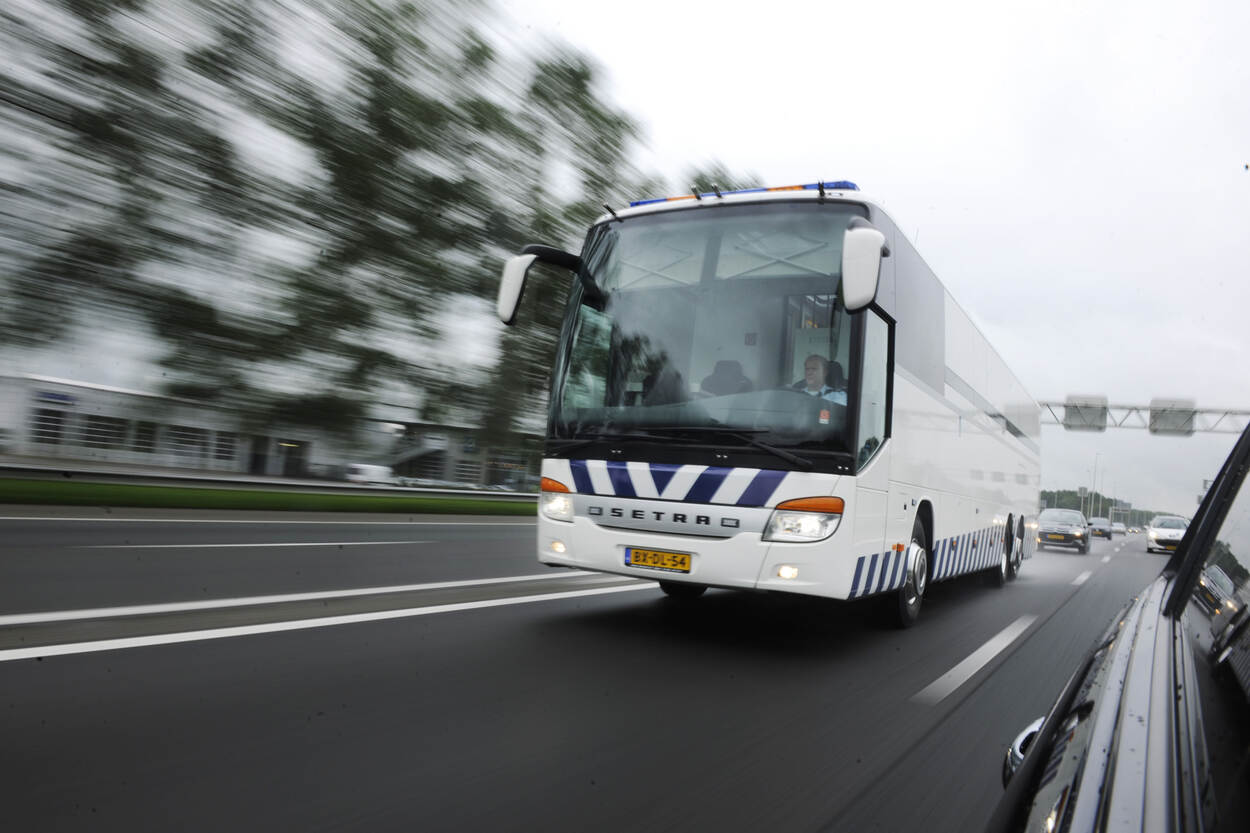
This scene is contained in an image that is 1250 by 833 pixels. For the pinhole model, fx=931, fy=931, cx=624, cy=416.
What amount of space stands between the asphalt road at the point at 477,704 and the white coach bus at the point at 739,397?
2.24ft

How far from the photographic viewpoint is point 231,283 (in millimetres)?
12250

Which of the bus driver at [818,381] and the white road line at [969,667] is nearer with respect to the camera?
the white road line at [969,667]

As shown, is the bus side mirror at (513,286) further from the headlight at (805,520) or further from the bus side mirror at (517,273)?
the headlight at (805,520)

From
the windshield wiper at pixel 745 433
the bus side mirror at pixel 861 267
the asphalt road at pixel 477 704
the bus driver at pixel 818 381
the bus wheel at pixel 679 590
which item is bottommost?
the asphalt road at pixel 477 704

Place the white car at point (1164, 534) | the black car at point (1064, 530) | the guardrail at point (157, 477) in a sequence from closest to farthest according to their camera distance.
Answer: the guardrail at point (157, 477) < the black car at point (1064, 530) < the white car at point (1164, 534)

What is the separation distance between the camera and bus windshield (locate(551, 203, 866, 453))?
5.94 metres

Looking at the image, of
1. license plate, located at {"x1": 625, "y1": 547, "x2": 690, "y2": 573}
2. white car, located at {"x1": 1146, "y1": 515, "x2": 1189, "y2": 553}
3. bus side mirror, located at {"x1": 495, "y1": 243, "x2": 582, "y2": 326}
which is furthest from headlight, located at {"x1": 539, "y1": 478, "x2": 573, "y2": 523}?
white car, located at {"x1": 1146, "y1": 515, "x2": 1189, "y2": 553}

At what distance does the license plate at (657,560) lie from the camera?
5984mm

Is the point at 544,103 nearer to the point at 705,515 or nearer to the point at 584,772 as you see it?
the point at 705,515

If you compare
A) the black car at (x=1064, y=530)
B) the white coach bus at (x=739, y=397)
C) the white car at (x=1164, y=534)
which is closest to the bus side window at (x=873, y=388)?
the white coach bus at (x=739, y=397)

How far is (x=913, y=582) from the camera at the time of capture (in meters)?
7.70

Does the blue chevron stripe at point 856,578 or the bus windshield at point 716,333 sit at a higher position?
the bus windshield at point 716,333

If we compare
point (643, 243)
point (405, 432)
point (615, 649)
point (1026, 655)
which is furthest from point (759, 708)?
point (405, 432)

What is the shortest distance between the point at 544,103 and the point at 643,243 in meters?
14.9
